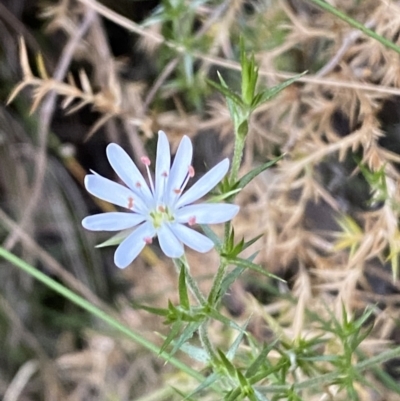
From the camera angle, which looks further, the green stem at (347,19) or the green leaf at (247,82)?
the green stem at (347,19)

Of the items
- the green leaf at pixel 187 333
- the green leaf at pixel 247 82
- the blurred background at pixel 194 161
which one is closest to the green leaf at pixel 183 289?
the green leaf at pixel 187 333

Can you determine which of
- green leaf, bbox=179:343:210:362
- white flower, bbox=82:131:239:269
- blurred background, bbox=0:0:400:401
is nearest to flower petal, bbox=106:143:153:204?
white flower, bbox=82:131:239:269

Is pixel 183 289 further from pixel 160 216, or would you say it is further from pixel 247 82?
pixel 247 82

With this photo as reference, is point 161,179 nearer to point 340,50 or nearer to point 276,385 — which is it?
point 276,385

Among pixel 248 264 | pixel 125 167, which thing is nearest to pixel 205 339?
pixel 248 264

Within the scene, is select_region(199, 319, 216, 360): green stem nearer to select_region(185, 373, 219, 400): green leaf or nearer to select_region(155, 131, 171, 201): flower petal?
select_region(185, 373, 219, 400): green leaf

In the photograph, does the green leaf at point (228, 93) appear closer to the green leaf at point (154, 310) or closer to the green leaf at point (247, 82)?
the green leaf at point (247, 82)

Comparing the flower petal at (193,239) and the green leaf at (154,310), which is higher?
the flower petal at (193,239)
